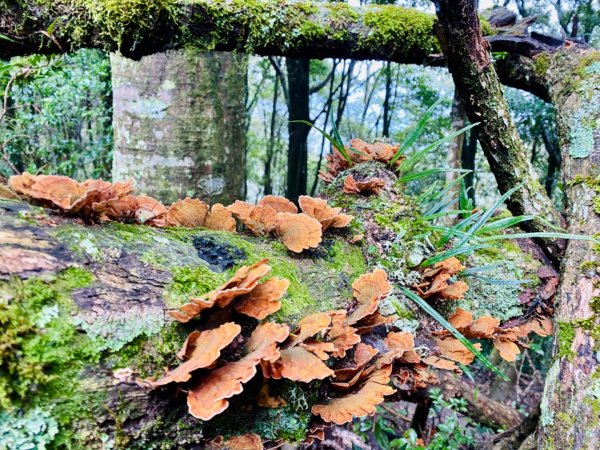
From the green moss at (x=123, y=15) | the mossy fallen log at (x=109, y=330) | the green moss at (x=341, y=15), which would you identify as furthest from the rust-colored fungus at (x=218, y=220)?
the green moss at (x=341, y=15)

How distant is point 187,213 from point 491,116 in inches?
62.5

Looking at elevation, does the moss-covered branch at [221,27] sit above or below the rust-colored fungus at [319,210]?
above

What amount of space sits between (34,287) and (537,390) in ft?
23.0

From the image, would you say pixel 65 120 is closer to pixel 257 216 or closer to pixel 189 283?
pixel 257 216

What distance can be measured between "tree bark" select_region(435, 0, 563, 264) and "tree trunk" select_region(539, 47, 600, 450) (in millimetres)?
177

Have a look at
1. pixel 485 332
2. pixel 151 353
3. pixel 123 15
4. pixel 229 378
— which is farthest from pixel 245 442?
pixel 123 15

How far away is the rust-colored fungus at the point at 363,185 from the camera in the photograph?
6.00 ft

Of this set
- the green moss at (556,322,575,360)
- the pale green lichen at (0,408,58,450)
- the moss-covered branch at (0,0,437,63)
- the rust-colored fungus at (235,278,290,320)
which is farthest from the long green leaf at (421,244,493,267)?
the moss-covered branch at (0,0,437,63)

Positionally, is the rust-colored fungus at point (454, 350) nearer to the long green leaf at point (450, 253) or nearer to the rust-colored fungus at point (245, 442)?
the long green leaf at point (450, 253)

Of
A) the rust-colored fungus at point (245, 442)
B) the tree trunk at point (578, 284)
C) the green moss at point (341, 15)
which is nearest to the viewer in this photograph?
the rust-colored fungus at point (245, 442)

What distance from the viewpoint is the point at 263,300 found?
1099 mm

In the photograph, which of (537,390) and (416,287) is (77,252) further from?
(537,390)

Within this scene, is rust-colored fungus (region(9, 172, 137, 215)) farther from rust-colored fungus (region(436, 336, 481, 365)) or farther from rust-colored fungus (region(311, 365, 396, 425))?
rust-colored fungus (region(436, 336, 481, 365))

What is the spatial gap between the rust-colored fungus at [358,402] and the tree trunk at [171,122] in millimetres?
2174
